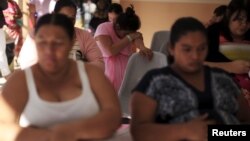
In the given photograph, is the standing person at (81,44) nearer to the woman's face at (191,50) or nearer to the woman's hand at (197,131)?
the woman's face at (191,50)

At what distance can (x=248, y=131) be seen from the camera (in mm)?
1741

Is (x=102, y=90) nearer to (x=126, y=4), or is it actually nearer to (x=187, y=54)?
(x=187, y=54)

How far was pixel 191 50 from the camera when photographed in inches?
70.1

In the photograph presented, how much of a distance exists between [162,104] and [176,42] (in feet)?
0.97

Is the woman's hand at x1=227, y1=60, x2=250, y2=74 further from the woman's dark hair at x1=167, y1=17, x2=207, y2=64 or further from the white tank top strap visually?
the white tank top strap

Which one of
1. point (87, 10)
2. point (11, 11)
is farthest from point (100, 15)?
point (11, 11)

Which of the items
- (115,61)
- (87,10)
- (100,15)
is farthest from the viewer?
(87,10)

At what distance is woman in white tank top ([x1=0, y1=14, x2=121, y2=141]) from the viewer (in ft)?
5.40

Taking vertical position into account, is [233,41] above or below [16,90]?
below

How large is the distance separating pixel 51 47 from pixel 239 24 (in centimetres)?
128

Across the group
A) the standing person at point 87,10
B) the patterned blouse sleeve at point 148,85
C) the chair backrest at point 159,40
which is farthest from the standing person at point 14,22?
the patterned blouse sleeve at point 148,85

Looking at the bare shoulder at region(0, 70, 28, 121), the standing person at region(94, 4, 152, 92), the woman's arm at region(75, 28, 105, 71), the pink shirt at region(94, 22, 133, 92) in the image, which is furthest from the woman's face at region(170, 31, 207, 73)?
the pink shirt at region(94, 22, 133, 92)

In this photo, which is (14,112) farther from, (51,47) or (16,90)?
(51,47)

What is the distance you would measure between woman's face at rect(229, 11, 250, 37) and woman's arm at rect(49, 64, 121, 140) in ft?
3.46
